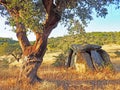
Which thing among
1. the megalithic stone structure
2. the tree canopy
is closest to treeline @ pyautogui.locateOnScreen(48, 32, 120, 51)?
the megalithic stone structure

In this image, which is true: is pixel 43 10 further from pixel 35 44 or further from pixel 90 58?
pixel 90 58

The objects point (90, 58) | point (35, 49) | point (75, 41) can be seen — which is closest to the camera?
point (35, 49)

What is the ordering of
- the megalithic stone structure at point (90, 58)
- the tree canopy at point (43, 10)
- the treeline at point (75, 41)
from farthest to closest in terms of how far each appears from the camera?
the treeline at point (75, 41)
the megalithic stone structure at point (90, 58)
the tree canopy at point (43, 10)

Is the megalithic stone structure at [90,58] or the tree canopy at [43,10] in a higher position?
the tree canopy at [43,10]

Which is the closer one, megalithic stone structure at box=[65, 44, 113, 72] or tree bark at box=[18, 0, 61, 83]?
tree bark at box=[18, 0, 61, 83]

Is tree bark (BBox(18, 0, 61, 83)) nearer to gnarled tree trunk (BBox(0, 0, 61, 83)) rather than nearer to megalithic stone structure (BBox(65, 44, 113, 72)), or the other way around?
gnarled tree trunk (BBox(0, 0, 61, 83))

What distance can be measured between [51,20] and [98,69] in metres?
7.83

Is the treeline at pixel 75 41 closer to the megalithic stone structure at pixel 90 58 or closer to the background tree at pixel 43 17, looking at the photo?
the megalithic stone structure at pixel 90 58

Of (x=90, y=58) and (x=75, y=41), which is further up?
(x=75, y=41)

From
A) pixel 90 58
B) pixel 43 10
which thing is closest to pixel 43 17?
pixel 43 10

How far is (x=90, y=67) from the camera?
2314 cm

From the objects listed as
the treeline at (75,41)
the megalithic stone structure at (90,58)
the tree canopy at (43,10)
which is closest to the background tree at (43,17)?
the tree canopy at (43,10)

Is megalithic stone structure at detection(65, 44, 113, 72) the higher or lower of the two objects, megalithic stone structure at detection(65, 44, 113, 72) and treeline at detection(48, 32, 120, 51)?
the lower

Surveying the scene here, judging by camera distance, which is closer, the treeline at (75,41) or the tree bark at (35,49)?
the tree bark at (35,49)
